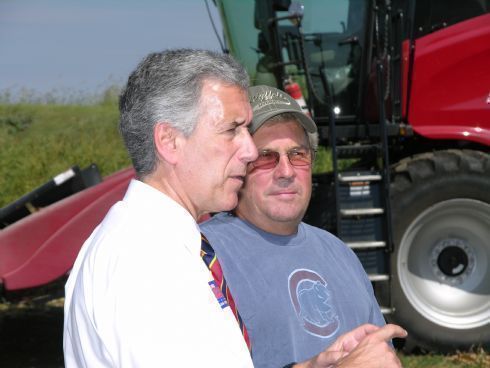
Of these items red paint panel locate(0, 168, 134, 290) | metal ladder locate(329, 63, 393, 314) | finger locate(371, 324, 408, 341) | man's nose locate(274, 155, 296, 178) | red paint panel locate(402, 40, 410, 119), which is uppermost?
man's nose locate(274, 155, 296, 178)

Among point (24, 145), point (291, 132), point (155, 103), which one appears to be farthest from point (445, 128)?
point (24, 145)

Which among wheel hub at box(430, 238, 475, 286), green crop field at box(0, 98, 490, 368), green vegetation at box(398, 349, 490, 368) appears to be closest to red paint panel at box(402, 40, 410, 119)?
wheel hub at box(430, 238, 475, 286)

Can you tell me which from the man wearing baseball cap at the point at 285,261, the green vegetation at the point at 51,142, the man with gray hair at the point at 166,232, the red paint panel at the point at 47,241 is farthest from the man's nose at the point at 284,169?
the green vegetation at the point at 51,142

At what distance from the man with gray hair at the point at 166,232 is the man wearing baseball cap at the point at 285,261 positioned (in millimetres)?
500

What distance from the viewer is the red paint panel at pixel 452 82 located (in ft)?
20.1

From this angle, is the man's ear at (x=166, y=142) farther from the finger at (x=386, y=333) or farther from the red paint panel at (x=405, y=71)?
the red paint panel at (x=405, y=71)

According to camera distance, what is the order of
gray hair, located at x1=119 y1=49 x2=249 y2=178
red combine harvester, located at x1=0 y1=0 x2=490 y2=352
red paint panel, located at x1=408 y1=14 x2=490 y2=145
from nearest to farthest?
1. gray hair, located at x1=119 y1=49 x2=249 y2=178
2. red combine harvester, located at x1=0 y1=0 x2=490 y2=352
3. red paint panel, located at x1=408 y1=14 x2=490 y2=145

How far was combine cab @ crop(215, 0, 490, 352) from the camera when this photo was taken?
5.75 meters

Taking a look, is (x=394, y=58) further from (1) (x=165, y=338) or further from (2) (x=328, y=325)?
(1) (x=165, y=338)

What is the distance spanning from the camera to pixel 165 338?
4.81 feet

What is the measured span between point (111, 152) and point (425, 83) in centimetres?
897

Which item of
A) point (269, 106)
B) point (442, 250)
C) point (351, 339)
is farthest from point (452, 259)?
point (351, 339)

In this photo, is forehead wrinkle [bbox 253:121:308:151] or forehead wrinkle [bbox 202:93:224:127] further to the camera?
forehead wrinkle [bbox 253:121:308:151]

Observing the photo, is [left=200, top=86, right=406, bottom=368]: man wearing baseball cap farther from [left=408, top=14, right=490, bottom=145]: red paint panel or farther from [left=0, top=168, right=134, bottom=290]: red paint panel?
[left=408, top=14, right=490, bottom=145]: red paint panel
